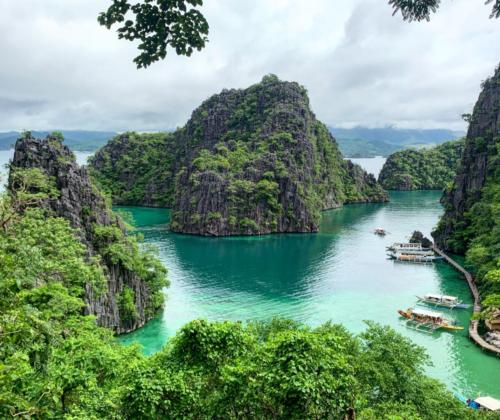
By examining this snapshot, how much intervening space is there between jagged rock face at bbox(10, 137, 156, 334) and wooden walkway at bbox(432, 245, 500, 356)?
25.9 m

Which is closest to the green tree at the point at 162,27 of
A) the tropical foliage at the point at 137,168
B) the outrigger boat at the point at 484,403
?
the outrigger boat at the point at 484,403

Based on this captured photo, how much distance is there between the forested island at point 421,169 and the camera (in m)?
159

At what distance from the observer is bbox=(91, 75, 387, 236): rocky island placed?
85.2 meters

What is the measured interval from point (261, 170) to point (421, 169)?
9543 cm

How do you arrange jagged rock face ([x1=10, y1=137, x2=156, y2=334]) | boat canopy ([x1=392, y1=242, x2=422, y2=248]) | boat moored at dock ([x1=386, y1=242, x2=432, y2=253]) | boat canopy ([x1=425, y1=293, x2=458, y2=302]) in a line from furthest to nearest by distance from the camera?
boat canopy ([x1=392, y1=242, x2=422, y2=248]) < boat moored at dock ([x1=386, y1=242, x2=432, y2=253]) < boat canopy ([x1=425, y1=293, x2=458, y2=302]) < jagged rock face ([x1=10, y1=137, x2=156, y2=334])

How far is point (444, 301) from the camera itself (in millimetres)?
44094

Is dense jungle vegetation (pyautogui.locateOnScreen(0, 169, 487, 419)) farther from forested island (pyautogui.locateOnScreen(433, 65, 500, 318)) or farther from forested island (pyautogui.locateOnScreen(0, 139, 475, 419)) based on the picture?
forested island (pyautogui.locateOnScreen(433, 65, 500, 318))

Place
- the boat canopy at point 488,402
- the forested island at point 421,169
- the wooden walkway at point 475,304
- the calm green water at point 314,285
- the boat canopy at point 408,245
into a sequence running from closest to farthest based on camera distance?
the boat canopy at point 488,402 < the wooden walkway at point 475,304 < the calm green water at point 314,285 < the boat canopy at point 408,245 < the forested island at point 421,169

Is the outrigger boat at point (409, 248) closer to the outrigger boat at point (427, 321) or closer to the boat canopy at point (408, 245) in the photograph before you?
the boat canopy at point (408, 245)

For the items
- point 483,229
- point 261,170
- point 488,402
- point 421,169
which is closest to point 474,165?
point 483,229

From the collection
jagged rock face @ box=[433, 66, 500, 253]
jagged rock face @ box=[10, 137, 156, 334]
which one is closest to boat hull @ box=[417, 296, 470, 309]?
jagged rock face @ box=[433, 66, 500, 253]

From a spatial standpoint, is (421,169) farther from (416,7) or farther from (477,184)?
(416,7)

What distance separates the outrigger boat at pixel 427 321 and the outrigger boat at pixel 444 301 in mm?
3974

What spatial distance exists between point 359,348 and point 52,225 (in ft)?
68.2
